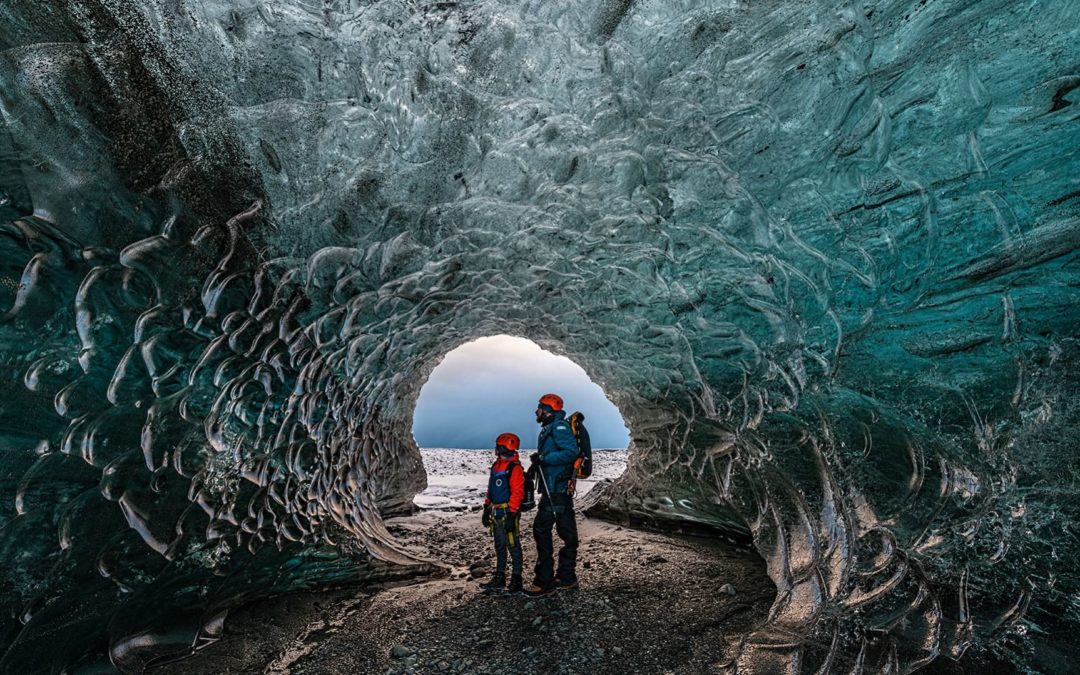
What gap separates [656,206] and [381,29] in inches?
91.6

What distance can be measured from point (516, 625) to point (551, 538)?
0.92m

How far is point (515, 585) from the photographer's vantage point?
4738 millimetres

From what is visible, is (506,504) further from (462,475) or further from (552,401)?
(462,475)

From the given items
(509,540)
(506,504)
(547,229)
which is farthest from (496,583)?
(547,229)

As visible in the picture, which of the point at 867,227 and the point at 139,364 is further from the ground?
the point at 867,227

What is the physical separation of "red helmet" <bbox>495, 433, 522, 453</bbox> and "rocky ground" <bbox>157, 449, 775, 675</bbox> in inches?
51.1

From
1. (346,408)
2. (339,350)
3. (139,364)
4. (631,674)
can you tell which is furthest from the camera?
(346,408)

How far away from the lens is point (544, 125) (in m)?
3.41

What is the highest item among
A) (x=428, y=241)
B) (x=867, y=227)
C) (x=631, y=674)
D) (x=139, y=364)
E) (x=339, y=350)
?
(x=428, y=241)

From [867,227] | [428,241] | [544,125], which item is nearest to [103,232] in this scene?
[428,241]

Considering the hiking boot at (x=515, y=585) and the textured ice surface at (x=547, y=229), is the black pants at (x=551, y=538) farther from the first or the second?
the textured ice surface at (x=547, y=229)

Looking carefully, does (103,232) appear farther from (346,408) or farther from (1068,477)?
(1068,477)

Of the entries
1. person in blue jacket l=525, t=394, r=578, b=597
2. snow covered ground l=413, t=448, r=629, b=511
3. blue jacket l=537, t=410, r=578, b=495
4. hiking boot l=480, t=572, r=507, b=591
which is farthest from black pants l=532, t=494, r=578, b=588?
snow covered ground l=413, t=448, r=629, b=511

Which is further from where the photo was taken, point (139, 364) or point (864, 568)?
point (864, 568)
